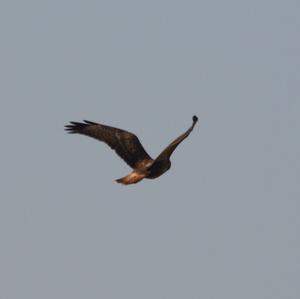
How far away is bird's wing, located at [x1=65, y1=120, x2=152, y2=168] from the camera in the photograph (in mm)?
27609

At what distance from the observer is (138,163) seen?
27391 millimetres

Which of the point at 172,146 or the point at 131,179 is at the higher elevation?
the point at 172,146

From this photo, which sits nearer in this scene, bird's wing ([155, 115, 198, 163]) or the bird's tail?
bird's wing ([155, 115, 198, 163])

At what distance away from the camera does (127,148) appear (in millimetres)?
27734

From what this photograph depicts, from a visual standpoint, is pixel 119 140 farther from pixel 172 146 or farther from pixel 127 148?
pixel 172 146

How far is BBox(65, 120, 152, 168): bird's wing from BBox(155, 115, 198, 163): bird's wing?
3.97 ft

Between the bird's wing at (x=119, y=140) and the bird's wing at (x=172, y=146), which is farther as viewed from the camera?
the bird's wing at (x=119, y=140)

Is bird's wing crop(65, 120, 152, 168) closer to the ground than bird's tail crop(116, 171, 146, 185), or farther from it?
farther from it

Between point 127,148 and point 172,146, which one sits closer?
point 172,146

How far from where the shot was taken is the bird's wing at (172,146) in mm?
24859

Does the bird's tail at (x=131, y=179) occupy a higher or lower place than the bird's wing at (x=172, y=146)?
lower

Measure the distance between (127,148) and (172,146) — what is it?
2517 mm

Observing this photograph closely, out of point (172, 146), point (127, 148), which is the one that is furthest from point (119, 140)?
point (172, 146)

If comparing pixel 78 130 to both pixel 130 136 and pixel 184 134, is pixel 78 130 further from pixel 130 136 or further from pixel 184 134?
pixel 184 134
